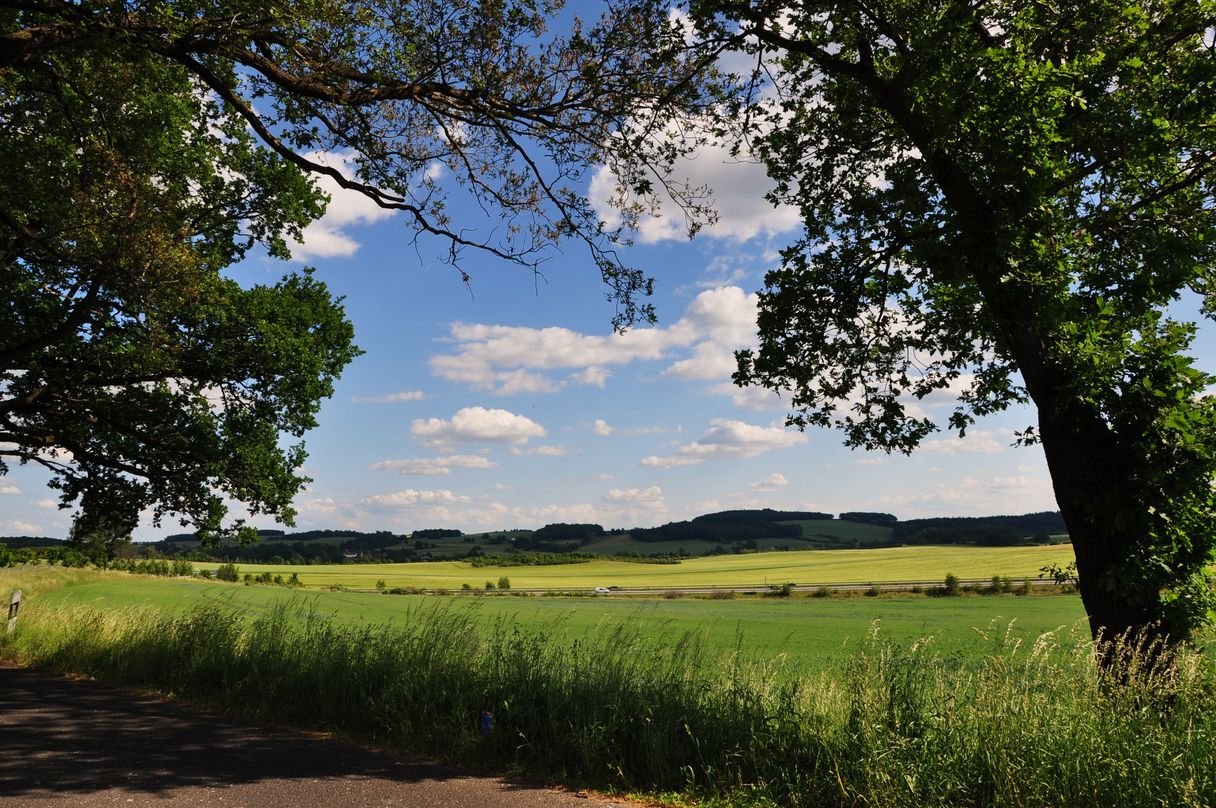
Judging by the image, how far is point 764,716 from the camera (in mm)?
6648

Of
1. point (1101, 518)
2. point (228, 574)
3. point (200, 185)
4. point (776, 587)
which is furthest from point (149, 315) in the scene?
point (228, 574)

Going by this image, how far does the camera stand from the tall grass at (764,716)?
528 centimetres

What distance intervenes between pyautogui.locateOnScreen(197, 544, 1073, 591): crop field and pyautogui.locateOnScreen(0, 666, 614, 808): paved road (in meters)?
63.2

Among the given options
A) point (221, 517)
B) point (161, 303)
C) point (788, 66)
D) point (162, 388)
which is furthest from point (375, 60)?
point (221, 517)

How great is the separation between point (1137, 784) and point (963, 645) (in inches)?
794

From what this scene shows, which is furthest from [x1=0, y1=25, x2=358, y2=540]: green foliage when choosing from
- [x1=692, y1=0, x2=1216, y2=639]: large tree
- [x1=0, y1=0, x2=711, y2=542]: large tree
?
[x1=692, y1=0, x2=1216, y2=639]: large tree

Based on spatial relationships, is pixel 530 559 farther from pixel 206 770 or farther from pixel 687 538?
pixel 206 770

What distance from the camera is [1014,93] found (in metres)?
8.20

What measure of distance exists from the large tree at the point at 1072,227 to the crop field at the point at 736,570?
5735 cm

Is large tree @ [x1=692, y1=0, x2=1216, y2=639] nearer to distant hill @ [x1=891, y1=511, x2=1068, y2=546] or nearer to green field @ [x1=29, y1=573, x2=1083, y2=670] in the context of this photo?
green field @ [x1=29, y1=573, x2=1083, y2=670]

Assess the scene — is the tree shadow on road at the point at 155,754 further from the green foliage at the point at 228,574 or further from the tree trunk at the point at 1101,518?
the green foliage at the point at 228,574

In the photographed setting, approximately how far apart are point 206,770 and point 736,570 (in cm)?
8972

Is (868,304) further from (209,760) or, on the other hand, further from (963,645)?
(963,645)

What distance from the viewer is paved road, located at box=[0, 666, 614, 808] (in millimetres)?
5613
